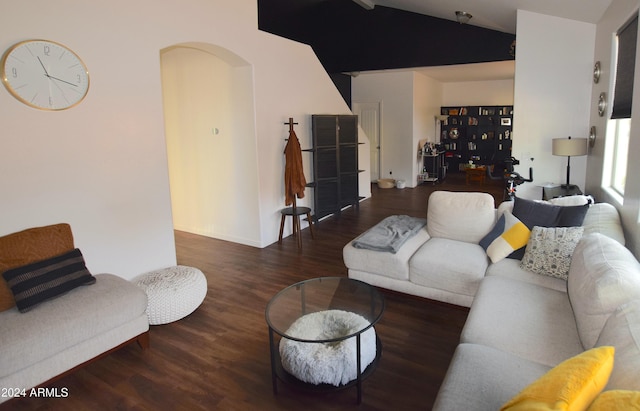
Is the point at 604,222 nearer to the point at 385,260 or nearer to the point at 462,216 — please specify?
the point at 462,216

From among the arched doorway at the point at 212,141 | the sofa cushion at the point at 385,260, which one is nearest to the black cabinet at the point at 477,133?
the arched doorway at the point at 212,141

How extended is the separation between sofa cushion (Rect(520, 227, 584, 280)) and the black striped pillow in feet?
10.5

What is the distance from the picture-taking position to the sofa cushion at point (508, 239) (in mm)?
3264

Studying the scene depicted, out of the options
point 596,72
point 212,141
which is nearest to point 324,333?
point 212,141

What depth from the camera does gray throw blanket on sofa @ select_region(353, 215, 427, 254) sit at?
3.61 m

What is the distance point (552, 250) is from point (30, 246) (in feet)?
11.9

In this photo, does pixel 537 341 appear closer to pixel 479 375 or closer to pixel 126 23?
pixel 479 375

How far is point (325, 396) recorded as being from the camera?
242 centimetres

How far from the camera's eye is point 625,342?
5.04 ft

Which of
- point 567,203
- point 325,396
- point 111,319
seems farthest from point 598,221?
point 111,319

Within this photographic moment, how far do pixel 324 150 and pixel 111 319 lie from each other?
4109 mm

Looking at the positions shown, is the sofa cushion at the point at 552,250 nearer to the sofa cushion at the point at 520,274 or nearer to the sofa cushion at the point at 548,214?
the sofa cushion at the point at 520,274

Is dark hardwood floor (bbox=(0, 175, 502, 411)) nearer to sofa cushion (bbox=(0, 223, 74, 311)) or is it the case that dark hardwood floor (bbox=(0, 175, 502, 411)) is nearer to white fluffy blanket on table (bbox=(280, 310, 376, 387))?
white fluffy blanket on table (bbox=(280, 310, 376, 387))

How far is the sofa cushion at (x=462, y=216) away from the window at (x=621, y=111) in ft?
3.50
